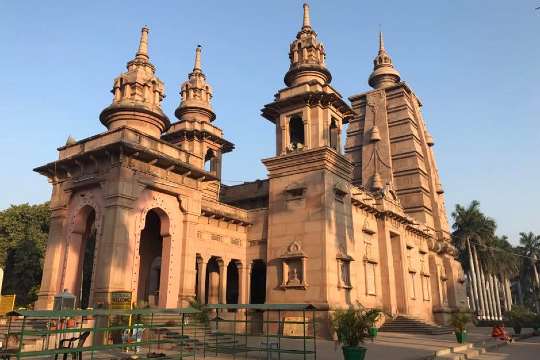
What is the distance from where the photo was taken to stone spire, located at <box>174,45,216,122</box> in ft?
118

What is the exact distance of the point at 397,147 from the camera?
170ft

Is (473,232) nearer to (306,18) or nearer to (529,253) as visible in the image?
(529,253)

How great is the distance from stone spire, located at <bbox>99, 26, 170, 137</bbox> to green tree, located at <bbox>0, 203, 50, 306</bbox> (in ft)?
70.1

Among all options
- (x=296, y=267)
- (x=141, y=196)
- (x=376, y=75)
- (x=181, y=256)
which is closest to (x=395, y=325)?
(x=296, y=267)

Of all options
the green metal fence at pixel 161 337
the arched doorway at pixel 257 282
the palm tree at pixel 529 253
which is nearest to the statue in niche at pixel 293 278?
the green metal fence at pixel 161 337

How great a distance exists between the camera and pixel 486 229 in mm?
61719

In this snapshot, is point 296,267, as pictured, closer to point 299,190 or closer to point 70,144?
point 299,190

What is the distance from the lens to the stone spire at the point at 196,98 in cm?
3603

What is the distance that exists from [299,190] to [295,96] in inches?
265

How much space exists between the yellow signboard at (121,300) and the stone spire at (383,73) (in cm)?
4616

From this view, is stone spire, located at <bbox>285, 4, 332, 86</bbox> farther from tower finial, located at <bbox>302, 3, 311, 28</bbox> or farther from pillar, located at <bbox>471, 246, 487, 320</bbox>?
pillar, located at <bbox>471, 246, 487, 320</bbox>

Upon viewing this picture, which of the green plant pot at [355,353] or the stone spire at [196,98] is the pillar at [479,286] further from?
the green plant pot at [355,353]

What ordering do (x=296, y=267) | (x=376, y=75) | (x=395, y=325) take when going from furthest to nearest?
(x=376, y=75) < (x=395, y=325) < (x=296, y=267)

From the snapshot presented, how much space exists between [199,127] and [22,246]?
2047 cm
